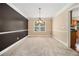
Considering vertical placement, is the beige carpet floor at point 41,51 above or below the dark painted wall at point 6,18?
below

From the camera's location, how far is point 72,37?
6664mm

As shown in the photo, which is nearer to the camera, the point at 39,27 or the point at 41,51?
the point at 41,51

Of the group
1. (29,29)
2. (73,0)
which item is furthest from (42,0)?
(29,29)

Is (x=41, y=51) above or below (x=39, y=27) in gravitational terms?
below

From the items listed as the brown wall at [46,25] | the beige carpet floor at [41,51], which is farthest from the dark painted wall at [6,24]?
the brown wall at [46,25]

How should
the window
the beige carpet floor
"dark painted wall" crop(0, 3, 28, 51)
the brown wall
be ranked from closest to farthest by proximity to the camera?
the beige carpet floor, "dark painted wall" crop(0, 3, 28, 51), the brown wall, the window

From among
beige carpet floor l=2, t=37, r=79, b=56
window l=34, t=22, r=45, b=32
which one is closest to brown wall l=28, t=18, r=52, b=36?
window l=34, t=22, r=45, b=32

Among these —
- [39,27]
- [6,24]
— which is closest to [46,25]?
[39,27]

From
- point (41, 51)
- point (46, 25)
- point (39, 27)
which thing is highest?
point (46, 25)

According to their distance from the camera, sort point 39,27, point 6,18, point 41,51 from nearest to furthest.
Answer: point 41,51, point 6,18, point 39,27

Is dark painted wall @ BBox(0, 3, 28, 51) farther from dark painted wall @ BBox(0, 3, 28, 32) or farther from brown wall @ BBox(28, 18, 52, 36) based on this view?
brown wall @ BBox(28, 18, 52, 36)

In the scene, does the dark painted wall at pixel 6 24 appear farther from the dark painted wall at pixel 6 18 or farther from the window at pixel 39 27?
the window at pixel 39 27

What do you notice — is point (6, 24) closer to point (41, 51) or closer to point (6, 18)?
point (6, 18)

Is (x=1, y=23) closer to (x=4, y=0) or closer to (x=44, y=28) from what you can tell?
(x=4, y=0)
